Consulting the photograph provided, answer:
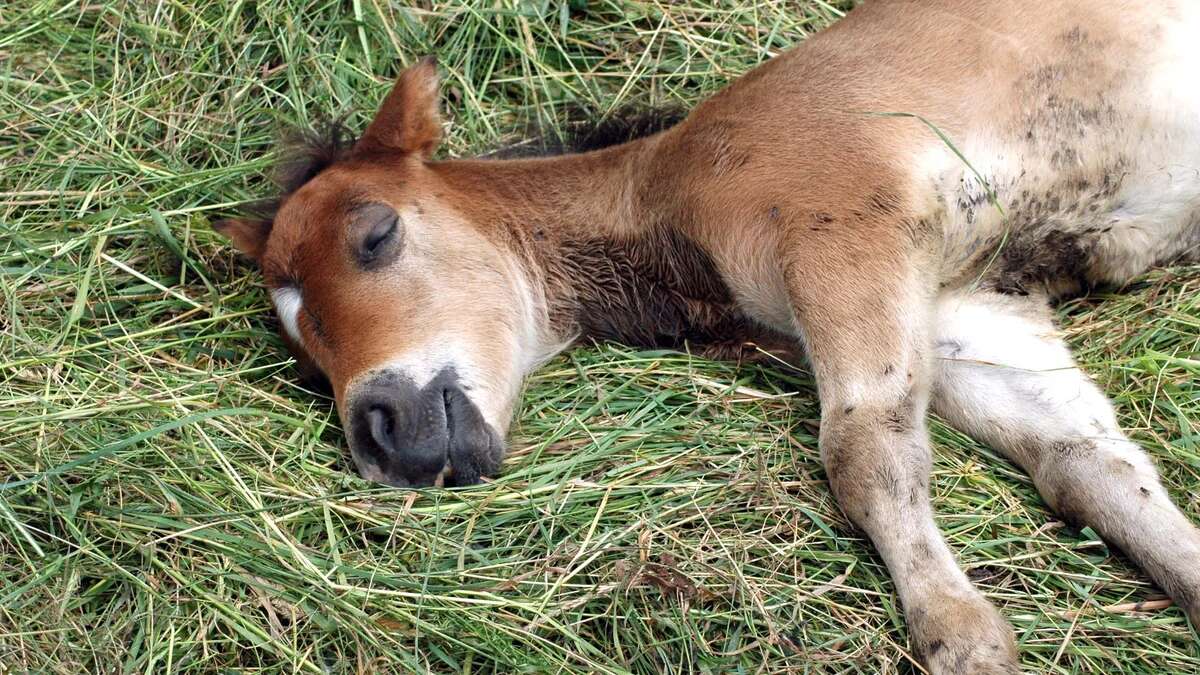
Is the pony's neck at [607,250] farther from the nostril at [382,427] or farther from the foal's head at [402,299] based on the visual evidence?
the nostril at [382,427]

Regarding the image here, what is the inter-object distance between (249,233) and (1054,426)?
2.93 meters

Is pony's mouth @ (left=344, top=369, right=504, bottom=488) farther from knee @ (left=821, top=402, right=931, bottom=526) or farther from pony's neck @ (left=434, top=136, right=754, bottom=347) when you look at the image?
knee @ (left=821, top=402, right=931, bottom=526)

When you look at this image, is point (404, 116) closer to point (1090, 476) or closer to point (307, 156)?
point (307, 156)

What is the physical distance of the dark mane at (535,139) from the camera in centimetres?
450

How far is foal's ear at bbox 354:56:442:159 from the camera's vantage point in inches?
173

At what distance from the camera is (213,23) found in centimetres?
534

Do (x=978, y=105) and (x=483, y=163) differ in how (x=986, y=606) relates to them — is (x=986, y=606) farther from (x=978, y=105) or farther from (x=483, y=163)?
(x=483, y=163)

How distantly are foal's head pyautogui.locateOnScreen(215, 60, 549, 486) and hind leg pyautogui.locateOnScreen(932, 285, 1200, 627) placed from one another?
59.3 inches

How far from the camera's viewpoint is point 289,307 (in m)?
4.04

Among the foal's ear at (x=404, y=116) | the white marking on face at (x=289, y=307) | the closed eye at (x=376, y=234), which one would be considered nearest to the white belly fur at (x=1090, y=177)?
the closed eye at (x=376, y=234)

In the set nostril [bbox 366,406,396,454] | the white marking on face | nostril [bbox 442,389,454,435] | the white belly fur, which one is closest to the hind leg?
the white belly fur

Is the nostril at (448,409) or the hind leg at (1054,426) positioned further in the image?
the nostril at (448,409)

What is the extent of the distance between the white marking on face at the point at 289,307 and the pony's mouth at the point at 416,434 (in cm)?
49

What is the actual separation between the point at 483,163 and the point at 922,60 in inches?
66.5
